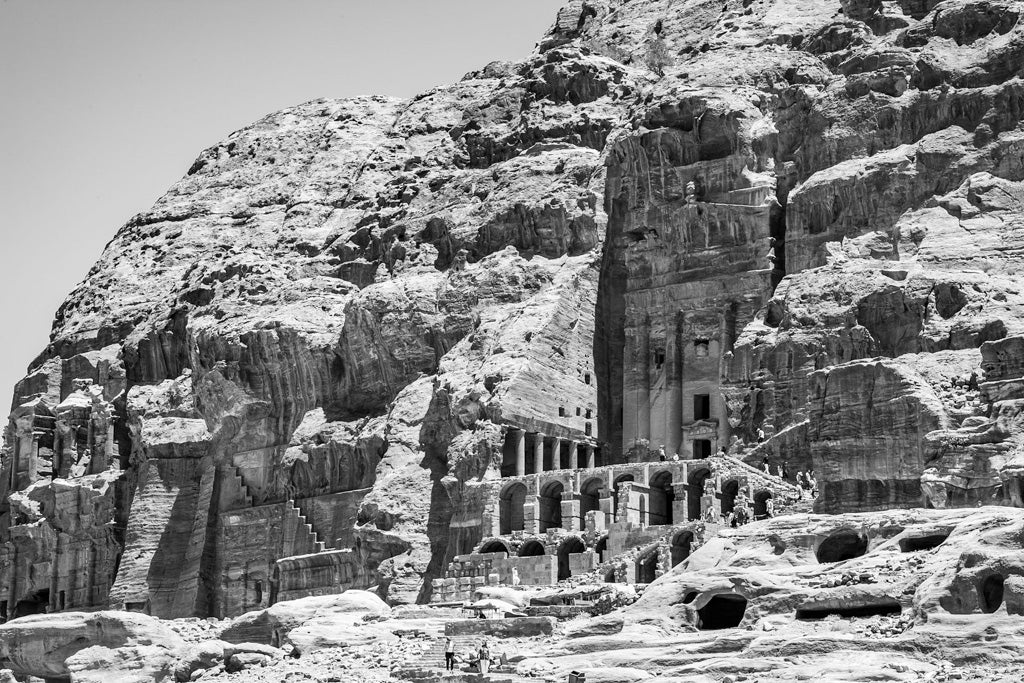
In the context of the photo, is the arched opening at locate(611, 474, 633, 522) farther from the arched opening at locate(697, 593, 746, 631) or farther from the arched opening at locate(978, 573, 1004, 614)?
the arched opening at locate(978, 573, 1004, 614)

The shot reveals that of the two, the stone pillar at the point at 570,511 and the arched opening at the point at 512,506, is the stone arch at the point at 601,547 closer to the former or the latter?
the stone pillar at the point at 570,511

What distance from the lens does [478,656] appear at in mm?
57344

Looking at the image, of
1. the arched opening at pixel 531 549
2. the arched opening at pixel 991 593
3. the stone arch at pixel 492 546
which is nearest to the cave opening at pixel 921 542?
the arched opening at pixel 991 593

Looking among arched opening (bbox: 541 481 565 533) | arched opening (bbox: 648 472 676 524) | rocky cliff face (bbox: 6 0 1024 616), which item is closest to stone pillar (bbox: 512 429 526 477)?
rocky cliff face (bbox: 6 0 1024 616)

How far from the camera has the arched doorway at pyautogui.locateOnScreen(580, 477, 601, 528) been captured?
76312mm

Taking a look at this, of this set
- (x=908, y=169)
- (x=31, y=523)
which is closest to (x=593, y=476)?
(x=908, y=169)

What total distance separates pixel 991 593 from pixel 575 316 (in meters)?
34.4

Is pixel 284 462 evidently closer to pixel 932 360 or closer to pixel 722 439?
pixel 722 439

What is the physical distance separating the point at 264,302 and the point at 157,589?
1365cm

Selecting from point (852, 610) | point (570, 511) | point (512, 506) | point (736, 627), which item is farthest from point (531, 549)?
point (852, 610)

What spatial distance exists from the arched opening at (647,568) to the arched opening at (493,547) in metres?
8.32

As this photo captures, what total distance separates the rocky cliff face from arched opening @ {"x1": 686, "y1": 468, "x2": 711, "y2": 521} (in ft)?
6.48

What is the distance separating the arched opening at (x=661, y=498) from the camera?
74.7 metres

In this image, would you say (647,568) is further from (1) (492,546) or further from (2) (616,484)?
(1) (492,546)
